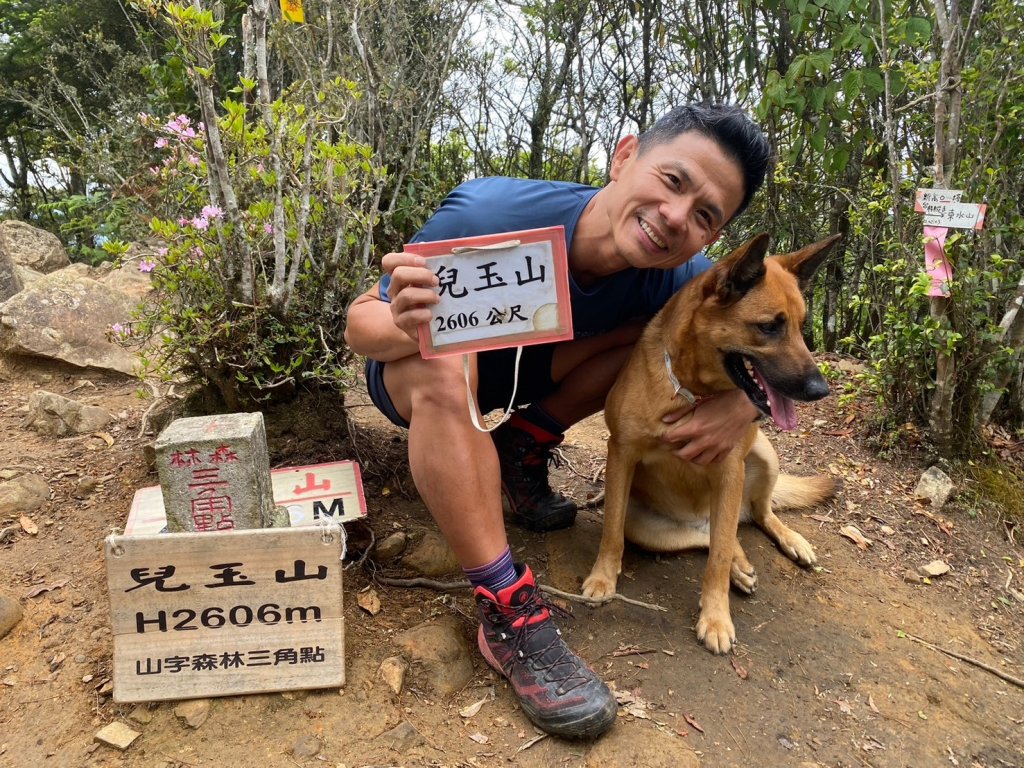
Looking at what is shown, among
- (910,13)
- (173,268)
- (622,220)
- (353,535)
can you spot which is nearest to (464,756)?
(353,535)

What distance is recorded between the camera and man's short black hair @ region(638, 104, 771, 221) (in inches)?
80.3

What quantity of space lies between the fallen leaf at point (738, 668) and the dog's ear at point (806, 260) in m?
1.39

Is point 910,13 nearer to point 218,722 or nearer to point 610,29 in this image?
point 610,29

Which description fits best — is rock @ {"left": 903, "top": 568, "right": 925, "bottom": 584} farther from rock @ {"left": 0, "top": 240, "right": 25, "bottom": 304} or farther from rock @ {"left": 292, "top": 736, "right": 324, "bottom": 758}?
rock @ {"left": 0, "top": 240, "right": 25, "bottom": 304}

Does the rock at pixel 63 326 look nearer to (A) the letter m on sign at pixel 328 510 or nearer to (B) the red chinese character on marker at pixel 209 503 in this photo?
(A) the letter m on sign at pixel 328 510

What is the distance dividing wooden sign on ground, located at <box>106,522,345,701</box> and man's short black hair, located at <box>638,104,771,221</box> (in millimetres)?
1657

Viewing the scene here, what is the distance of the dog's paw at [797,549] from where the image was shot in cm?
279

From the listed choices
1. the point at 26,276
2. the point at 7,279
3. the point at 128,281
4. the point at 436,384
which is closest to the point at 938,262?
the point at 436,384

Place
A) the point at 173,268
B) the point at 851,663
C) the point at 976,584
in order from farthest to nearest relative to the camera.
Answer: the point at 976,584, the point at 173,268, the point at 851,663

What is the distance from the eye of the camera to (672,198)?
2.02 metres

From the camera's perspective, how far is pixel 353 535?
Answer: 2.44 m

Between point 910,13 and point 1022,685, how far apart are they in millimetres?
3502

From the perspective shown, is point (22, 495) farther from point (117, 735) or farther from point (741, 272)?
point (741, 272)

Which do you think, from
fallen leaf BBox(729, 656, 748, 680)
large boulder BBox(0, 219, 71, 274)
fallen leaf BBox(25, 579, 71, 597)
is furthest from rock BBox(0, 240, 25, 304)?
fallen leaf BBox(729, 656, 748, 680)
